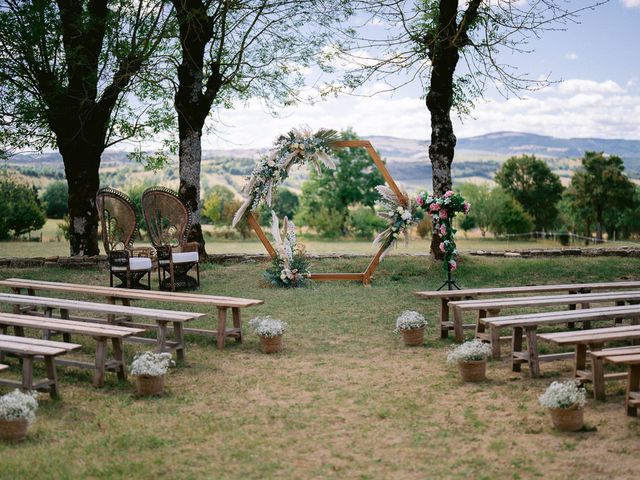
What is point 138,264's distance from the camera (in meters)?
12.1

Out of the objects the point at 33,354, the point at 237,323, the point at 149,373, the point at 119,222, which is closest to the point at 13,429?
the point at 33,354

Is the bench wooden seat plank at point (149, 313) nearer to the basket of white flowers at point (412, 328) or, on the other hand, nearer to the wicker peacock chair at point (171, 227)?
the basket of white flowers at point (412, 328)

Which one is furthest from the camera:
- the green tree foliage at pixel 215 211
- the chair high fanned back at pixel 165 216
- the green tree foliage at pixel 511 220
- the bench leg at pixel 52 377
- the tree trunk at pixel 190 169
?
the green tree foliage at pixel 215 211

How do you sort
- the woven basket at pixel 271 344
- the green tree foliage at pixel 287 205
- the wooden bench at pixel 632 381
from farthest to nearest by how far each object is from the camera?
the green tree foliage at pixel 287 205 < the woven basket at pixel 271 344 < the wooden bench at pixel 632 381

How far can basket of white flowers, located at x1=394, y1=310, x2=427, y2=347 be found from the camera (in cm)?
816

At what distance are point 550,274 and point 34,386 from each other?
408 inches

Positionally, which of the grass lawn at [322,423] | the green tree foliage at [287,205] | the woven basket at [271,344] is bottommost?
the grass lawn at [322,423]

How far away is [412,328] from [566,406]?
9.94 feet

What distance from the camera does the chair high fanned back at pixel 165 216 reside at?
512 inches

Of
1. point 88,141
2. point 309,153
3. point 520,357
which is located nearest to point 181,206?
point 309,153

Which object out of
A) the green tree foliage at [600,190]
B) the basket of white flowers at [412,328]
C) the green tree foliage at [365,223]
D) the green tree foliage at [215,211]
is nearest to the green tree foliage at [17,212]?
the green tree foliage at [215,211]

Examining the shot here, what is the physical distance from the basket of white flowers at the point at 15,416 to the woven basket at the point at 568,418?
3606mm

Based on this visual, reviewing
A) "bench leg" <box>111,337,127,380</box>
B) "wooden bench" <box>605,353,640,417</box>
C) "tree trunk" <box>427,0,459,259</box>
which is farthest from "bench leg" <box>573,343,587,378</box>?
"tree trunk" <box>427,0,459,259</box>

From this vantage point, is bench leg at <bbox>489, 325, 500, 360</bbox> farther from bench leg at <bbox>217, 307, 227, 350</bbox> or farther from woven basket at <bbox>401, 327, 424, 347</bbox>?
bench leg at <bbox>217, 307, 227, 350</bbox>
